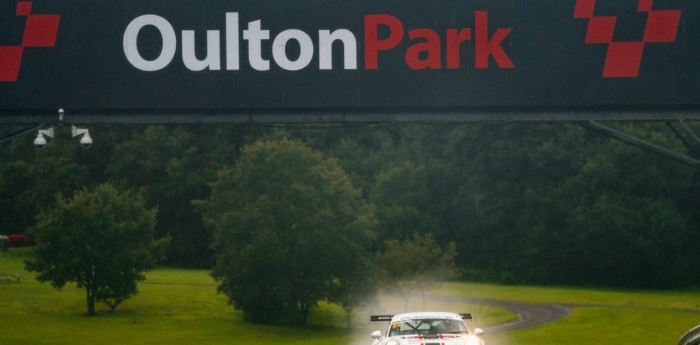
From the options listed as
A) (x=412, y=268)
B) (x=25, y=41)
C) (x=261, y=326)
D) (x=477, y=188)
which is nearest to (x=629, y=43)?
(x=25, y=41)

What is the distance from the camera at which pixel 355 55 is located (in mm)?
26750

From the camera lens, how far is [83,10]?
1062 inches

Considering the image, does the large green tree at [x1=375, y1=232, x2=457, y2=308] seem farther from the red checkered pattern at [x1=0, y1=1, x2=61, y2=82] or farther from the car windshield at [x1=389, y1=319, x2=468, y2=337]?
the car windshield at [x1=389, y1=319, x2=468, y2=337]

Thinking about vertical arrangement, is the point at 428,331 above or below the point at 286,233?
below

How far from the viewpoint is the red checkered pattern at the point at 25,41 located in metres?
26.9

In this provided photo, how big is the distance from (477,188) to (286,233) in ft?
112

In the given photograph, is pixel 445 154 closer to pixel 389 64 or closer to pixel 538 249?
pixel 538 249

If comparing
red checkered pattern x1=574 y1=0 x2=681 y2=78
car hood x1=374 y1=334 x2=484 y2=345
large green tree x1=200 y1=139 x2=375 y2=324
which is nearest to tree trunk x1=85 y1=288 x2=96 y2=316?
large green tree x1=200 y1=139 x2=375 y2=324

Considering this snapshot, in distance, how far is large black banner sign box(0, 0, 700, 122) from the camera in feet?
87.5

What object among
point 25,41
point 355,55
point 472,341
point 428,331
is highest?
point 25,41

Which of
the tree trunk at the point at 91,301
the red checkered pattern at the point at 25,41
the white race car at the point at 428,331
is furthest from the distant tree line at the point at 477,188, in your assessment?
the white race car at the point at 428,331

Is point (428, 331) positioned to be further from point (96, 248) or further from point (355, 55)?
point (96, 248)

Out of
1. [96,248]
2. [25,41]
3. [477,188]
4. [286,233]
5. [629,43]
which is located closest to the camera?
[629,43]

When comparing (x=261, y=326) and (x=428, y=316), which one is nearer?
(x=428, y=316)
